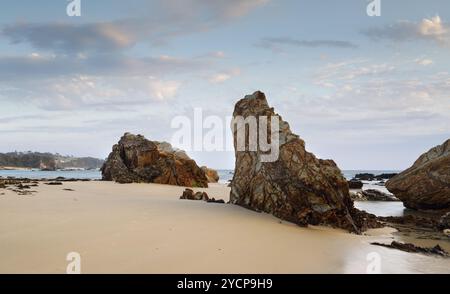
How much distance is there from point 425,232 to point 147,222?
7994 mm

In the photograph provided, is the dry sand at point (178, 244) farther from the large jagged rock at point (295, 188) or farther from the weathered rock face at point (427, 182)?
the weathered rock face at point (427, 182)

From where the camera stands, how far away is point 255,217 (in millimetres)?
9211

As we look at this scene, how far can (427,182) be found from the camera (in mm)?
17672

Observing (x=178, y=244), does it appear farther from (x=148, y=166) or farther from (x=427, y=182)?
(x=148, y=166)

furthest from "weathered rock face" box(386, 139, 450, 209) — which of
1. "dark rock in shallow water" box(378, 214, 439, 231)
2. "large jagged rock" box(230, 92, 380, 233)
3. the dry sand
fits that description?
the dry sand

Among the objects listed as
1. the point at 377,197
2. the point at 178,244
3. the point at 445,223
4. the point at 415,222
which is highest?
the point at 178,244

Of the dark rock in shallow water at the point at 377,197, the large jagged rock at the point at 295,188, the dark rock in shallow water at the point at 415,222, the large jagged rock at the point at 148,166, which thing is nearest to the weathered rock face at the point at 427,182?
the dark rock in shallow water at the point at 377,197

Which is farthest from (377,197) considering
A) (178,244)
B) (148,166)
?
(178,244)

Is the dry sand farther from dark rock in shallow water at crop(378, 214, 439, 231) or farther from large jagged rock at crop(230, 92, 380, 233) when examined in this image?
dark rock in shallow water at crop(378, 214, 439, 231)

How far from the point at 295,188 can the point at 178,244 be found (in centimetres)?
428

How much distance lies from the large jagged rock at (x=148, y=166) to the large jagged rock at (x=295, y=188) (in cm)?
1337

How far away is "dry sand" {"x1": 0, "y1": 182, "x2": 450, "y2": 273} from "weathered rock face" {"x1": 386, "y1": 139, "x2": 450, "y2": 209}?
968 centimetres
